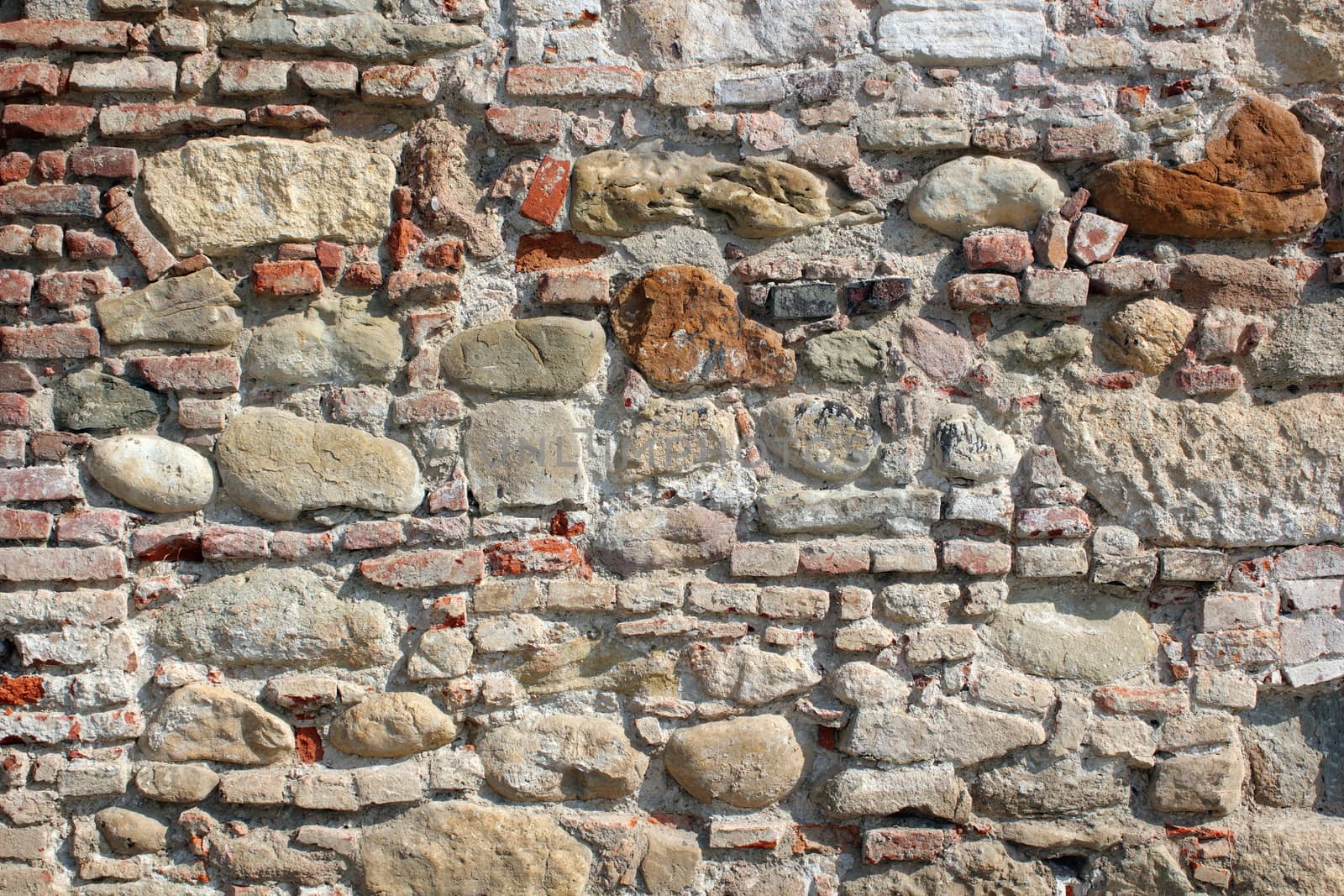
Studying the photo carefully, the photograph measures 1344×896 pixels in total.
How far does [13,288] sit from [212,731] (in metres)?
0.98

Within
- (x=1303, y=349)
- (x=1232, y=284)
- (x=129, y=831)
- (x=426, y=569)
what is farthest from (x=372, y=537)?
(x=1303, y=349)

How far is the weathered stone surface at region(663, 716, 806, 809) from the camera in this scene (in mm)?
2098

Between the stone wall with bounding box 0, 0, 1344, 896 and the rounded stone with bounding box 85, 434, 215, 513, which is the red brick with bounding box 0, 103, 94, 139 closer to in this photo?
the stone wall with bounding box 0, 0, 1344, 896

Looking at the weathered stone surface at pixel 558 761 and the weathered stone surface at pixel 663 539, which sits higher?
the weathered stone surface at pixel 663 539

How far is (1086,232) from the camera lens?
223 centimetres

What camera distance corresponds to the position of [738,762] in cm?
210

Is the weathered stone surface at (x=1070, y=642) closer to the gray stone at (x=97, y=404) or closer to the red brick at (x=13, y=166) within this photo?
the gray stone at (x=97, y=404)

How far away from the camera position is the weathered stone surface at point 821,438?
2.17 m

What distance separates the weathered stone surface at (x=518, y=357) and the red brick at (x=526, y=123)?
385mm

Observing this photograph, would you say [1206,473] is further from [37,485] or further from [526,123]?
[37,485]

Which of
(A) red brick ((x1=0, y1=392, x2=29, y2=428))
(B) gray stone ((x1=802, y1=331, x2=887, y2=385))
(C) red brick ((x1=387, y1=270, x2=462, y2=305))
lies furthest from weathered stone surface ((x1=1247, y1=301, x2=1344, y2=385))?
(A) red brick ((x1=0, y1=392, x2=29, y2=428))

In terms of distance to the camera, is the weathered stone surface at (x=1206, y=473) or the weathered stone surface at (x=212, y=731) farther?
the weathered stone surface at (x=1206, y=473)

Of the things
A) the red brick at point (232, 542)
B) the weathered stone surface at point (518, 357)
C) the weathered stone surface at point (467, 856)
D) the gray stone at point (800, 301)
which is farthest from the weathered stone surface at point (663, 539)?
the red brick at point (232, 542)

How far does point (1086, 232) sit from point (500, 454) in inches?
52.6
